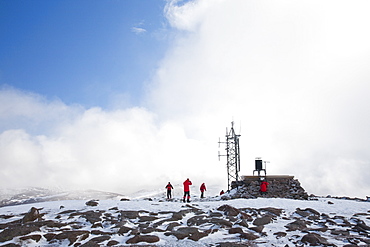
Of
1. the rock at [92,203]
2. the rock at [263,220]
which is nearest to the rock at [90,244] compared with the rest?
the rock at [92,203]

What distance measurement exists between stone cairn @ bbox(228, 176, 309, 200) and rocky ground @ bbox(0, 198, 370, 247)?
30.6 ft

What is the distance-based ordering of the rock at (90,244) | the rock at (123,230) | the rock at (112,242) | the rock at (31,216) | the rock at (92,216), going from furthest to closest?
the rock at (31,216) < the rock at (92,216) < the rock at (123,230) < the rock at (112,242) < the rock at (90,244)

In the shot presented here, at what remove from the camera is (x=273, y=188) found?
84.7 feet

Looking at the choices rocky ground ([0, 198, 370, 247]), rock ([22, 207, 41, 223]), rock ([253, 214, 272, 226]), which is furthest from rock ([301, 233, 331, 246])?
rock ([22, 207, 41, 223])

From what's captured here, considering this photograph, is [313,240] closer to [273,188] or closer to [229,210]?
[229,210]

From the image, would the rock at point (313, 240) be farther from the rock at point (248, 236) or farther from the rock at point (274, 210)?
the rock at point (274, 210)

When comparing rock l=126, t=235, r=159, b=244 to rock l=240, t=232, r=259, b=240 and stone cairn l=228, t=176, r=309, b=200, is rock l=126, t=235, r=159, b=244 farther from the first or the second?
stone cairn l=228, t=176, r=309, b=200

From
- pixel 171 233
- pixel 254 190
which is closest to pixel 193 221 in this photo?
pixel 171 233

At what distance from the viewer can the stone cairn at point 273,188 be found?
2412cm

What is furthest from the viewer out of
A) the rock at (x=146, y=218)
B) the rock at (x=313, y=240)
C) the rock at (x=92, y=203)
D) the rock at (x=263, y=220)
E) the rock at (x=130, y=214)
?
the rock at (x=92, y=203)

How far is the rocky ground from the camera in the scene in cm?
951

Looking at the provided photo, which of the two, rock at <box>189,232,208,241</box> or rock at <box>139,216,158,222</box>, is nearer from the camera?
rock at <box>189,232,208,241</box>

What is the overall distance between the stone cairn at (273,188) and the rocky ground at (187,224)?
9341mm

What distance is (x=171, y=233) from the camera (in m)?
10.2
